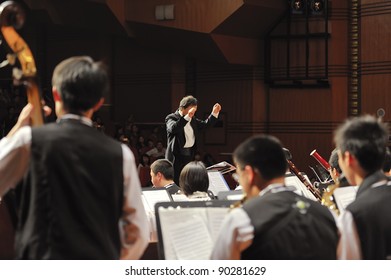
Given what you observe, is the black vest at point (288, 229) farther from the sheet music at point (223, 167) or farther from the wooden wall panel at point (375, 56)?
the wooden wall panel at point (375, 56)

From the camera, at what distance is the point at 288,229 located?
2.21 m

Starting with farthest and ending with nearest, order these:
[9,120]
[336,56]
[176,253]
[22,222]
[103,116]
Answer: [103,116]
[336,56]
[9,120]
[176,253]
[22,222]

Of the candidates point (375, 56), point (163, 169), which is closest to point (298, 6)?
point (375, 56)

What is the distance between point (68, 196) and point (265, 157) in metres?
0.62

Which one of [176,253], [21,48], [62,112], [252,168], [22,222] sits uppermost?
[21,48]

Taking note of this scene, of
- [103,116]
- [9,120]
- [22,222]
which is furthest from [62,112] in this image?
[103,116]

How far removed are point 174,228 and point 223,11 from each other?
31.2 feet

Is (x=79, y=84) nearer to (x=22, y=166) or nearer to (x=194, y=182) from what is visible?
(x=22, y=166)

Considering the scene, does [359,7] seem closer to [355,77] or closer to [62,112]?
[355,77]

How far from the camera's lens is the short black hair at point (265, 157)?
228 centimetres

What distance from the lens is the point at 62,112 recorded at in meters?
2.24

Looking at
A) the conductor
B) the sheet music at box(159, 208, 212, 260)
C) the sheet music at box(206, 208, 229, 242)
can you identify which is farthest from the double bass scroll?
the conductor

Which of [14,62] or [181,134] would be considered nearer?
[14,62]

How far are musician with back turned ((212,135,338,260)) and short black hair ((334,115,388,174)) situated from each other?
0.29m
